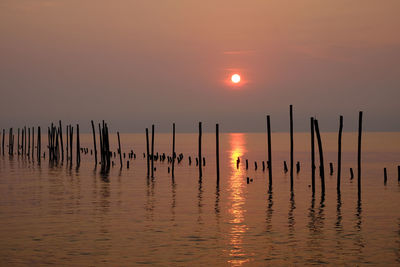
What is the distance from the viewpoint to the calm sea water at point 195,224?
1816 centimetres

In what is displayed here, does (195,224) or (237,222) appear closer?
(195,224)

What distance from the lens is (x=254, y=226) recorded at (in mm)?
23469

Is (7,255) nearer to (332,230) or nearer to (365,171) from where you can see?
(332,230)

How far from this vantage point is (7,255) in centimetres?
1788

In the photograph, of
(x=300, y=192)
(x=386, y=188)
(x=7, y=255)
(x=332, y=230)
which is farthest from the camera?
(x=386, y=188)

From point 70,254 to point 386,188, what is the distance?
2523 centimetres

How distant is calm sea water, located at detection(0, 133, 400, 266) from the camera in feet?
59.6

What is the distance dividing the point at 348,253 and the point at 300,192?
55.5ft

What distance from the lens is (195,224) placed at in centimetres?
2395

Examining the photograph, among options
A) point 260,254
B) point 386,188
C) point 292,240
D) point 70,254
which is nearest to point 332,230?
point 292,240

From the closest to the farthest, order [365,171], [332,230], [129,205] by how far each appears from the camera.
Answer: [332,230]
[129,205]
[365,171]

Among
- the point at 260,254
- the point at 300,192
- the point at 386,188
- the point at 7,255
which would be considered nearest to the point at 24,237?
the point at 7,255

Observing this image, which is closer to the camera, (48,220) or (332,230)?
(332,230)

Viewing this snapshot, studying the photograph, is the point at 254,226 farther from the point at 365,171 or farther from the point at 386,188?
the point at 365,171
